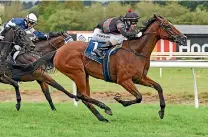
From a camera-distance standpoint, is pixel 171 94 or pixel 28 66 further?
pixel 171 94

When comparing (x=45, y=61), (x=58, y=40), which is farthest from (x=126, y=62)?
(x=58, y=40)

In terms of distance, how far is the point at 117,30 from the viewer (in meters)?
9.78

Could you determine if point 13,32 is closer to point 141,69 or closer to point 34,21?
point 34,21

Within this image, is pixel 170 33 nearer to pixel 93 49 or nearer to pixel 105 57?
pixel 105 57

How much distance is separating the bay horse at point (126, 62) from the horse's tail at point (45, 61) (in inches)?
10.3

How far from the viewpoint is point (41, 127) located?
839cm

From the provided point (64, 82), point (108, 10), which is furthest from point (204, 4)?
point (64, 82)

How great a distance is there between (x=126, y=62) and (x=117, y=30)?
598mm

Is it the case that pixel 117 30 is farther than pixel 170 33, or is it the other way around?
pixel 117 30

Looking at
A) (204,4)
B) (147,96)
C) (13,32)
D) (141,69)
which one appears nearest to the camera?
(141,69)

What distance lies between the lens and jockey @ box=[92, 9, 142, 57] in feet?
31.7

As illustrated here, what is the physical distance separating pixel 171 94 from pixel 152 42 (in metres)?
5.44

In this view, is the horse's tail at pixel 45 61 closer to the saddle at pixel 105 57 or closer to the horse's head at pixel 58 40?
the saddle at pixel 105 57

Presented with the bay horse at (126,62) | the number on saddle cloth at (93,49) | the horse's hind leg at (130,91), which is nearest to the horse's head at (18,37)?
the bay horse at (126,62)
